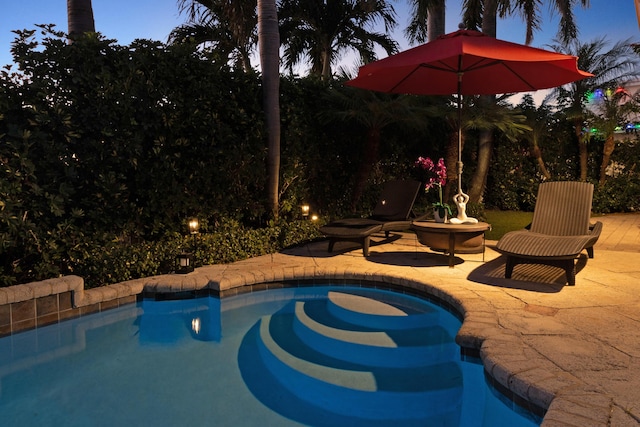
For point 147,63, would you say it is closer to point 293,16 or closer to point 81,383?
point 81,383

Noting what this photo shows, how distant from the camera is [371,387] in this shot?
3.83 m

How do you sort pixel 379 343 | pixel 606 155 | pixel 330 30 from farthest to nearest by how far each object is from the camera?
pixel 330 30
pixel 606 155
pixel 379 343

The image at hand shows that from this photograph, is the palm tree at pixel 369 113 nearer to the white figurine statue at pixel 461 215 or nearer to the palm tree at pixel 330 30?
the white figurine statue at pixel 461 215

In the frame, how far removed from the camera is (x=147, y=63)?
6496mm

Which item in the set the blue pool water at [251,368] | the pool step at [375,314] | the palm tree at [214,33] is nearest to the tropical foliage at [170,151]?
the blue pool water at [251,368]

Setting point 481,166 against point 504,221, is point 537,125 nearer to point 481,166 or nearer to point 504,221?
point 481,166

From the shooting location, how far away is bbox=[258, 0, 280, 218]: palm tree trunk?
804 cm

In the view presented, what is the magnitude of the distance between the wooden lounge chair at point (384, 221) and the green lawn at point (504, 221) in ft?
7.18

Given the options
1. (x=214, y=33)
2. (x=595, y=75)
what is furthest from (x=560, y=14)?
(x=214, y=33)

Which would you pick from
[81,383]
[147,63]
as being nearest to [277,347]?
[81,383]

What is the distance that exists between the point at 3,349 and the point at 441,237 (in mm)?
5323

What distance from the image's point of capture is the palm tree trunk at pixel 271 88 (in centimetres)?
804

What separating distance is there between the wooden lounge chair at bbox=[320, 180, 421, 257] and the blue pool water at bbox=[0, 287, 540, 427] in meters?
1.64

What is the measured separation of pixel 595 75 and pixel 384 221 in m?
9.72
